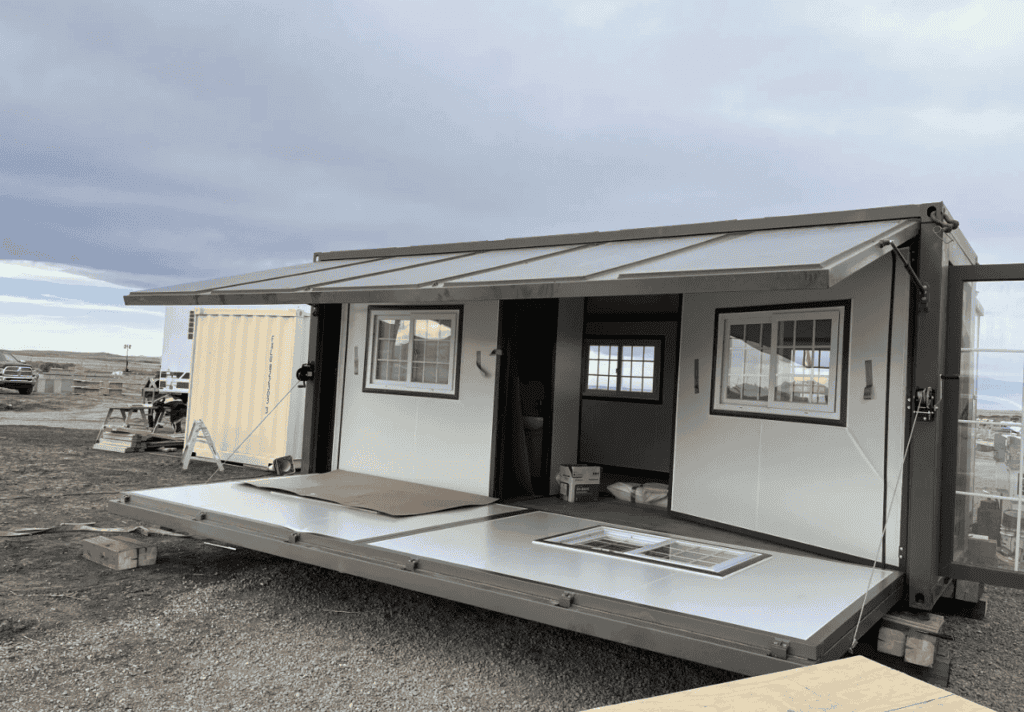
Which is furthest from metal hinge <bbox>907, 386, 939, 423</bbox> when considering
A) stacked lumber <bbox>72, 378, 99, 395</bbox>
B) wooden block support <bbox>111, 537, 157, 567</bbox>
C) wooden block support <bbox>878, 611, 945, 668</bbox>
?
stacked lumber <bbox>72, 378, 99, 395</bbox>

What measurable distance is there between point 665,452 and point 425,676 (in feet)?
18.4

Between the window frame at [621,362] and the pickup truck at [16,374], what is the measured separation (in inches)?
756

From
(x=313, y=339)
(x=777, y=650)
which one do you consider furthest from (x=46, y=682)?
(x=313, y=339)

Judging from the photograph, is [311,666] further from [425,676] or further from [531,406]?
[531,406]

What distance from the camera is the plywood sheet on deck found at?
557 centimetres

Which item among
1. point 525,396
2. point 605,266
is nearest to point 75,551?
point 525,396

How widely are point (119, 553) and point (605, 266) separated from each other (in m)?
4.10

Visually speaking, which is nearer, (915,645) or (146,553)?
(915,645)

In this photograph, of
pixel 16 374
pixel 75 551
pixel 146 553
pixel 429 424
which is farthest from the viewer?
pixel 16 374

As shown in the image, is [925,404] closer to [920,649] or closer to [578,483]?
[920,649]

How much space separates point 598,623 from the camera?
135 inches

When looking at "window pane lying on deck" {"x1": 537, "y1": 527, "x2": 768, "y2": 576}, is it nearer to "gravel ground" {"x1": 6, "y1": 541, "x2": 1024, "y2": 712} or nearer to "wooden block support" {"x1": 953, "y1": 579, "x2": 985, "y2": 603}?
"gravel ground" {"x1": 6, "y1": 541, "x2": 1024, "y2": 712}

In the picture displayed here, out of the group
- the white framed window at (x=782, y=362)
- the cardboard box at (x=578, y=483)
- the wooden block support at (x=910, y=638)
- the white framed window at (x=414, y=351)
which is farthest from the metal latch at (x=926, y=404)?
the white framed window at (x=414, y=351)

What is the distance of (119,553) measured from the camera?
548 centimetres
